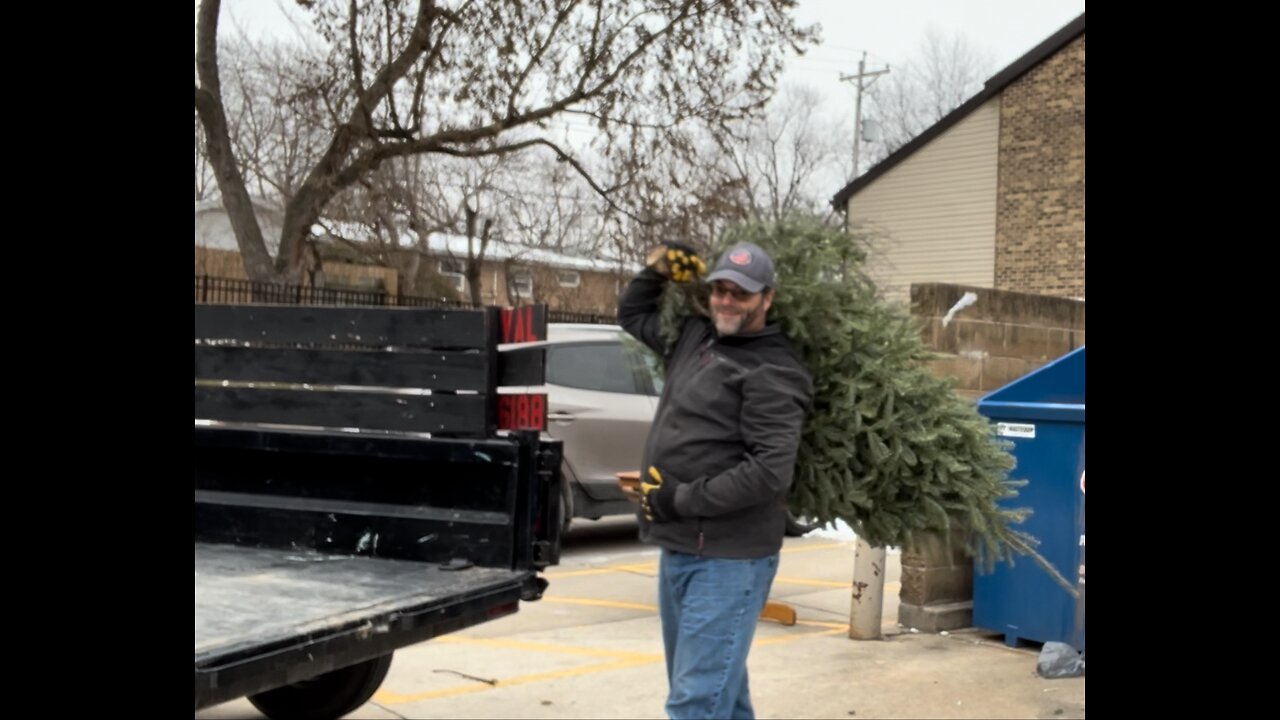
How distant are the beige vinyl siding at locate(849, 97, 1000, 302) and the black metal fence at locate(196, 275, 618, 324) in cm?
801

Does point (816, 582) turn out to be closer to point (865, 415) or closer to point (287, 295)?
point (865, 415)

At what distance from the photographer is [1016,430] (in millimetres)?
6000

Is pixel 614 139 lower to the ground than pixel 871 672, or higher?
higher

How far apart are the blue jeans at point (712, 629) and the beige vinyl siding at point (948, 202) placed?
70.3 feet

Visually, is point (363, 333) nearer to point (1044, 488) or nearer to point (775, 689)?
point (775, 689)

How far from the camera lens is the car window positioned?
→ 29.7ft

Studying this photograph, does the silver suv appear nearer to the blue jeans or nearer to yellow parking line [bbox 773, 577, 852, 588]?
yellow parking line [bbox 773, 577, 852, 588]

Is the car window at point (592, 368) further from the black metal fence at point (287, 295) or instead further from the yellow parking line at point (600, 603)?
the black metal fence at point (287, 295)

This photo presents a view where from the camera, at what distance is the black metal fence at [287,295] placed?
16.2 metres

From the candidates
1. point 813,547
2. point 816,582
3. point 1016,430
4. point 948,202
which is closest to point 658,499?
point 1016,430

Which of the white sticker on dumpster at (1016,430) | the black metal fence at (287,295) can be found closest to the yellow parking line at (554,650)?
the white sticker on dumpster at (1016,430)
